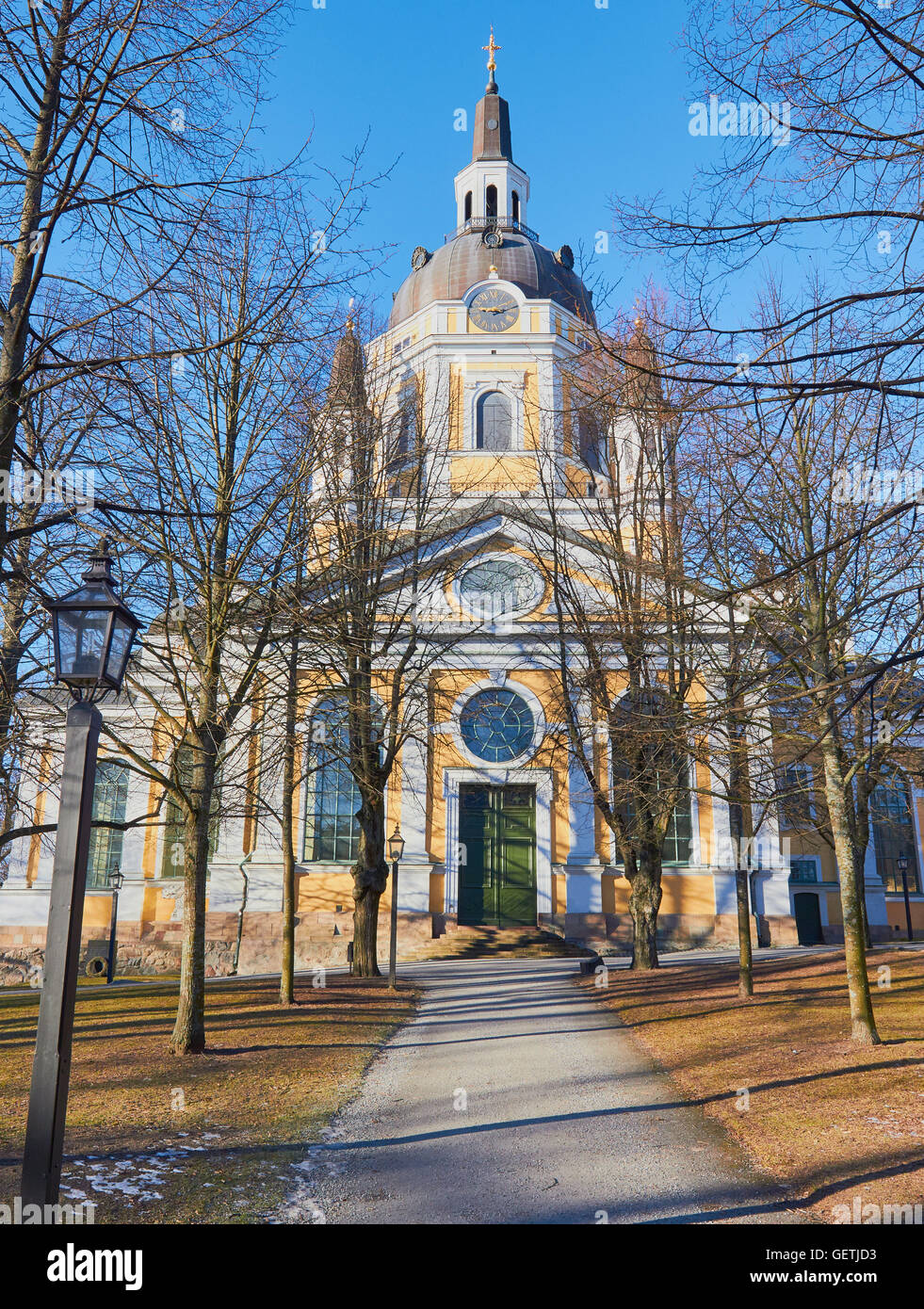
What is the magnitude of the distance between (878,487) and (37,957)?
24.2 metres

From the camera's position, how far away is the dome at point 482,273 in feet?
114

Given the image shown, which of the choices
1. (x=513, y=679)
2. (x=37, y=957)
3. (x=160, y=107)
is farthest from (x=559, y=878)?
(x=160, y=107)

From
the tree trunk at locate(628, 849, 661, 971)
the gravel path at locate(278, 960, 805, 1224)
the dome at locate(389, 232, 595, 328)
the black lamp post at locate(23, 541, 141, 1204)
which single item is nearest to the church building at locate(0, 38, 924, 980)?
the tree trunk at locate(628, 849, 661, 971)

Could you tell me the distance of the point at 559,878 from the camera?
25.6 meters

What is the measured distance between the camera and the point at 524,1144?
313 inches

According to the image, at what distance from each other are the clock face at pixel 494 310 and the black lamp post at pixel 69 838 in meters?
29.4

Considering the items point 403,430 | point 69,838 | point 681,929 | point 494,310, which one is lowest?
point 681,929

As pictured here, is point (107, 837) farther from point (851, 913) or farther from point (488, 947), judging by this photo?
point (851, 913)

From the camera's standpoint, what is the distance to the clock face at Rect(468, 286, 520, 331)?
1307 inches

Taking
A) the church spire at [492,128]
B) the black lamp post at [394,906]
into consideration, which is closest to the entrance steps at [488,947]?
the black lamp post at [394,906]

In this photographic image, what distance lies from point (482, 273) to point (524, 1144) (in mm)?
32223

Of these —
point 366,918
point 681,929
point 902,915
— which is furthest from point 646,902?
point 902,915

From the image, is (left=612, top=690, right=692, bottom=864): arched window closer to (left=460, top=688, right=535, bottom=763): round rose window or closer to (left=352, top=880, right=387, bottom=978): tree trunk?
(left=460, top=688, right=535, bottom=763): round rose window

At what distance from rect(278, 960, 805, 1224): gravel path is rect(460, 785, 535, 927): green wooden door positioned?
12.1 m
